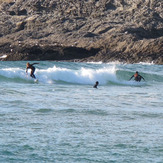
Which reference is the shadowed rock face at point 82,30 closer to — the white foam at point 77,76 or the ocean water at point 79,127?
the white foam at point 77,76

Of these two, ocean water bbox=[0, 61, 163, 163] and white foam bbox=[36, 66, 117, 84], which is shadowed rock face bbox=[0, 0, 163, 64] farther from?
ocean water bbox=[0, 61, 163, 163]

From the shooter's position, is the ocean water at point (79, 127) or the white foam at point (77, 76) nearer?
the ocean water at point (79, 127)

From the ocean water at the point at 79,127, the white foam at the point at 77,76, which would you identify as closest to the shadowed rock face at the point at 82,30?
the white foam at the point at 77,76

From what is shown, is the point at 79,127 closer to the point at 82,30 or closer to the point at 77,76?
the point at 77,76

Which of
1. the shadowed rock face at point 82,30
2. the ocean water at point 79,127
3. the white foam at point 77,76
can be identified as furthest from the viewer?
the shadowed rock face at point 82,30

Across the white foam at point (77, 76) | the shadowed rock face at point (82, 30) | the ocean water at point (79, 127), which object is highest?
the shadowed rock face at point (82, 30)

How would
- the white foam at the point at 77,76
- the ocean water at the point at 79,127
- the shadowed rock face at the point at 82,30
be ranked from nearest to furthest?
the ocean water at the point at 79,127 < the white foam at the point at 77,76 < the shadowed rock face at the point at 82,30

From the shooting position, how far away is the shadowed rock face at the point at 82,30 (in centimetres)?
4900

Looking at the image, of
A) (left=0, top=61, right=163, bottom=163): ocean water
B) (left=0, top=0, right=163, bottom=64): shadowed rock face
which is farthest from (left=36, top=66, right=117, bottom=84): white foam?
(left=0, top=0, right=163, bottom=64): shadowed rock face

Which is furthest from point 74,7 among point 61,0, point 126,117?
point 126,117

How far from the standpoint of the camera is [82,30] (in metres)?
55.5

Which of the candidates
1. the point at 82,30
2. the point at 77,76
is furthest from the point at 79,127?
the point at 82,30

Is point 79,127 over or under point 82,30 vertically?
under

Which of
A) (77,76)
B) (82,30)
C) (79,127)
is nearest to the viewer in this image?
(79,127)
